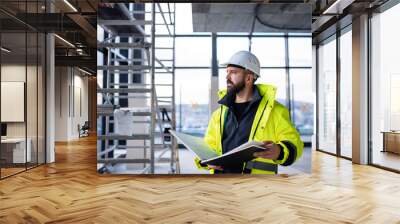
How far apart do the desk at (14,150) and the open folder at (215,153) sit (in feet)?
8.74

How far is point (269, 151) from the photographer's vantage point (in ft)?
17.6

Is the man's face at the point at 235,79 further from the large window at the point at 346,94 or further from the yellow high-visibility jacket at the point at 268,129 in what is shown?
the large window at the point at 346,94

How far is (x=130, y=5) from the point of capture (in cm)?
603

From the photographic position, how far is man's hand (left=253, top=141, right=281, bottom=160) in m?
5.34

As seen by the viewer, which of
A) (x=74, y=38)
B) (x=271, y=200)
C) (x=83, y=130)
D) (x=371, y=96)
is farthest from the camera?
(x=83, y=130)

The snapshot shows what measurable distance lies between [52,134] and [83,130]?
4089 millimetres

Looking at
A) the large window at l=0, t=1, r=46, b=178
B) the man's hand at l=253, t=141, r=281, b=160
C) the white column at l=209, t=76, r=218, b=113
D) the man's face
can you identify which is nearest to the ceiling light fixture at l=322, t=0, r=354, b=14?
the man's face

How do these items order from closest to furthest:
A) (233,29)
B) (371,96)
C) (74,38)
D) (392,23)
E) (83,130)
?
1. (233,29)
2. (392,23)
3. (371,96)
4. (74,38)
5. (83,130)

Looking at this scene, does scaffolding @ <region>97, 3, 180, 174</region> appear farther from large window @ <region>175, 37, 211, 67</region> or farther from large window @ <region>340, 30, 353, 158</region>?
large window @ <region>340, 30, 353, 158</region>

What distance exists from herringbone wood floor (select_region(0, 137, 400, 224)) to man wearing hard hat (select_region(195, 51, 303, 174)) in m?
0.31

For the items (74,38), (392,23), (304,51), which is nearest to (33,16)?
(74,38)

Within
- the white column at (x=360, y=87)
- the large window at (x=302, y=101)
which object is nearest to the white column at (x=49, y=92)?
the large window at (x=302, y=101)

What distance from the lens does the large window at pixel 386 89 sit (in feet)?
21.2

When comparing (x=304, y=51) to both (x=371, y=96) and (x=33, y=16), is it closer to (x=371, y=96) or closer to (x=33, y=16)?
(x=371, y=96)
